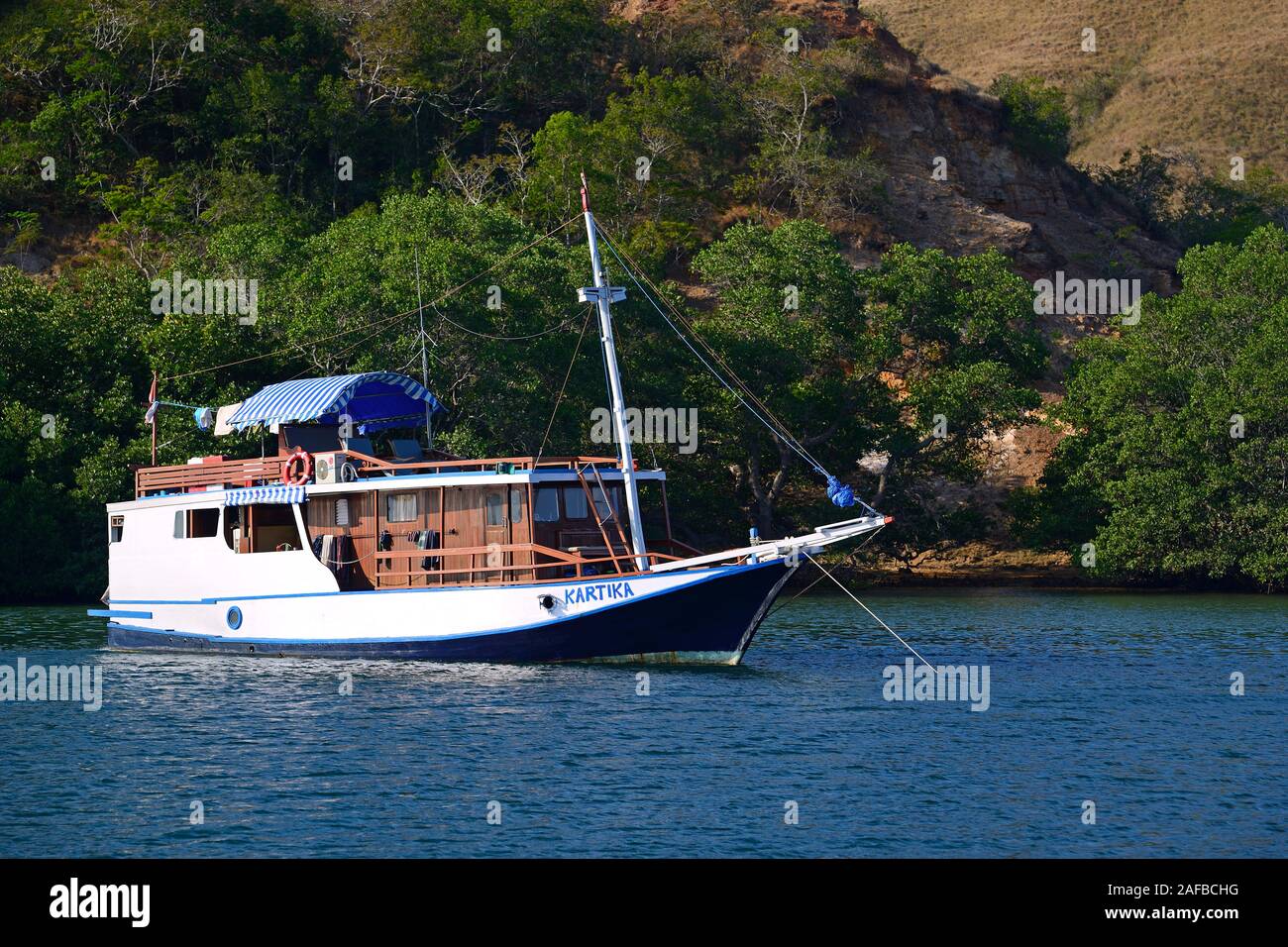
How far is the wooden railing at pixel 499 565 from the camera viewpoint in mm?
38188

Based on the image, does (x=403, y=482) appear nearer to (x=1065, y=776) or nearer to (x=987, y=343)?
(x=1065, y=776)

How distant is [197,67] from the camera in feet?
298

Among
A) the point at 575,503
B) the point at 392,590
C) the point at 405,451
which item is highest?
the point at 405,451

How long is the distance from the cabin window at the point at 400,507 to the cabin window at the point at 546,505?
3.48 m

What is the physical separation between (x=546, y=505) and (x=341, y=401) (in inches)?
279

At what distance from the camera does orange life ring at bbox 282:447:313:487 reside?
4216cm

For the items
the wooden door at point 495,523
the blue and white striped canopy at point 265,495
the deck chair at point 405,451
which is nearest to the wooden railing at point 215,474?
the blue and white striped canopy at point 265,495

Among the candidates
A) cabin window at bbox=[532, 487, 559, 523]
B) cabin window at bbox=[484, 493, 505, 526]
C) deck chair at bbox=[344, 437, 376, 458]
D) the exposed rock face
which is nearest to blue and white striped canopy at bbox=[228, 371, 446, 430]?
deck chair at bbox=[344, 437, 376, 458]

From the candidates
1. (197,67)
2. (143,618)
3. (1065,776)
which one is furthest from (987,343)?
(197,67)

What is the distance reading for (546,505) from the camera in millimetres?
39562

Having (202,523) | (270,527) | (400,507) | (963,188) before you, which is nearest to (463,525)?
(400,507)

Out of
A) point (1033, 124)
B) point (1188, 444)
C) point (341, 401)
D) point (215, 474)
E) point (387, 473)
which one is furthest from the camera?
point (1033, 124)

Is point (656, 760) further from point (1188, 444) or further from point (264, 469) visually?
point (1188, 444)

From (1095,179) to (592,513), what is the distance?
87871 mm
